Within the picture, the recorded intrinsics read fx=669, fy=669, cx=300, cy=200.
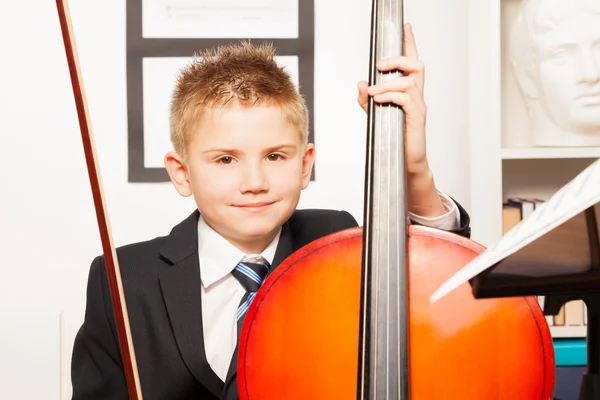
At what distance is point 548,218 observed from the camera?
13.1 inches

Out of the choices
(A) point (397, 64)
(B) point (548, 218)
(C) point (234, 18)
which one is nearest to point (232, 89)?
(A) point (397, 64)

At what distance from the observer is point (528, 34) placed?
55.2 inches

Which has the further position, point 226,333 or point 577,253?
point 226,333

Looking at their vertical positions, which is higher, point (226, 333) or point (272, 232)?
point (272, 232)

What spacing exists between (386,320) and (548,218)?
39cm

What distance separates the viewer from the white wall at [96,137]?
1488 mm

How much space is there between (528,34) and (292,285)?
3.00 feet

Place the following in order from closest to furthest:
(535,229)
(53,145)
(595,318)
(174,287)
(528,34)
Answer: (535,229)
(595,318)
(174,287)
(528,34)
(53,145)

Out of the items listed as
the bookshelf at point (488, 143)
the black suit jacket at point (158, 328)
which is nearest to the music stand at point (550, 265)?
the black suit jacket at point (158, 328)

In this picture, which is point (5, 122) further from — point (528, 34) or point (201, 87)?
point (528, 34)

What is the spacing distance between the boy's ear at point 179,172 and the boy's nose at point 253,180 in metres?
0.13

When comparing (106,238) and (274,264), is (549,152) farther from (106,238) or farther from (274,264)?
(106,238)

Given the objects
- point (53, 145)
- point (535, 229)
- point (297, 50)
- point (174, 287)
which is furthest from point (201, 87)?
point (535, 229)

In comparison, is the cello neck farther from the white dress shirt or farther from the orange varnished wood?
the white dress shirt
